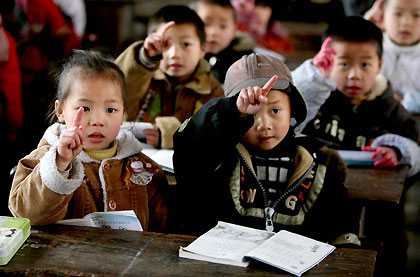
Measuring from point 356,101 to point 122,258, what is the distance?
1641 millimetres

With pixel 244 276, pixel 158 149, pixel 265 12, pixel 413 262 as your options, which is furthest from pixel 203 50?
pixel 265 12

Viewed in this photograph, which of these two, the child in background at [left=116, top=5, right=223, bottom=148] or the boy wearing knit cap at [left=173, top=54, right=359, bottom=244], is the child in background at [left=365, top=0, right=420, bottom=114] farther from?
the boy wearing knit cap at [left=173, top=54, right=359, bottom=244]

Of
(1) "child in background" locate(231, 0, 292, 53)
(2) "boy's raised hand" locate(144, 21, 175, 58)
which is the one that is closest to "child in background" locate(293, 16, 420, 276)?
(2) "boy's raised hand" locate(144, 21, 175, 58)

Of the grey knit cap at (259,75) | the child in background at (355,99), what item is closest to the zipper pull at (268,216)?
the grey knit cap at (259,75)

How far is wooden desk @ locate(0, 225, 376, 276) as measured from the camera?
1.18 m

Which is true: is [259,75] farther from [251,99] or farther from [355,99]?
[355,99]

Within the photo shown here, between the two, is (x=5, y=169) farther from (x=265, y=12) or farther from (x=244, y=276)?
(x=265, y=12)

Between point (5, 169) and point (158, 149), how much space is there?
124 cm

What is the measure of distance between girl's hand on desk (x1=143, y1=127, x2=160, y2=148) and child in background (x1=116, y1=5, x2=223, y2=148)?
0.15 meters

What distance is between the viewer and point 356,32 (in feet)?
8.39

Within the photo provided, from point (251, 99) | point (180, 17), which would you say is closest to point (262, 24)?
point (180, 17)

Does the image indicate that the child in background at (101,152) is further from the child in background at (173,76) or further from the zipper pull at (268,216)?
the child in background at (173,76)

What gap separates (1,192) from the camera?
2887 millimetres

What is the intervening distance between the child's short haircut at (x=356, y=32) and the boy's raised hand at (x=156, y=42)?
0.80m
